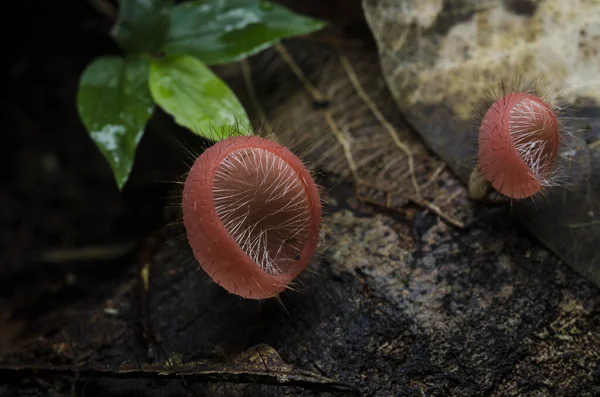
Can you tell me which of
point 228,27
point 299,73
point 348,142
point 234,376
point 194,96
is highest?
point 228,27

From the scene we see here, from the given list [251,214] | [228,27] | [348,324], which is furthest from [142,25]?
[348,324]

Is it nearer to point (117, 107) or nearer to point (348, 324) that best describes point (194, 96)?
point (117, 107)

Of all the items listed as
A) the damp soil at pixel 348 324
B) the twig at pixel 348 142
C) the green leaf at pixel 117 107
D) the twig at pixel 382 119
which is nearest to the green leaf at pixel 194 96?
the green leaf at pixel 117 107

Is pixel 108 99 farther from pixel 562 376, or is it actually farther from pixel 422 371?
pixel 562 376

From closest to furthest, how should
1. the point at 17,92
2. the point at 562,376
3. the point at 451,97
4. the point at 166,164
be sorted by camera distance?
the point at 562,376 → the point at 451,97 → the point at 166,164 → the point at 17,92

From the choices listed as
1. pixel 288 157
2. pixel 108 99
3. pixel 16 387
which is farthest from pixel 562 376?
pixel 108 99

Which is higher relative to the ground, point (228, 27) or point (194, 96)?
point (228, 27)

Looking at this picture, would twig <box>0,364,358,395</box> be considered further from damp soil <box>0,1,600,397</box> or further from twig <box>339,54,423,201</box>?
twig <box>339,54,423,201</box>

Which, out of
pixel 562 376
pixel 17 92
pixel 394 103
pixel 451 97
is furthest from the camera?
pixel 17 92
